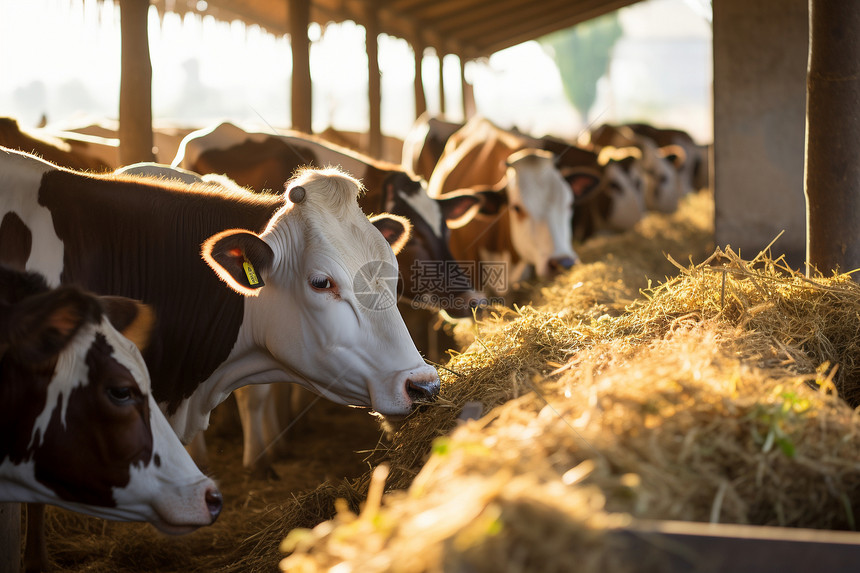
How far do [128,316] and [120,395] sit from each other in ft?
1.10

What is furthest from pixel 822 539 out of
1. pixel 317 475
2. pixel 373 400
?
pixel 317 475

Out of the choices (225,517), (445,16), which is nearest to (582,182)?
(445,16)

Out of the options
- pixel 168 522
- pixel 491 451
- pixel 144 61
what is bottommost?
pixel 168 522

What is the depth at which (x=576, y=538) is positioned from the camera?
1.25 metres

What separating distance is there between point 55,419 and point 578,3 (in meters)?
12.8

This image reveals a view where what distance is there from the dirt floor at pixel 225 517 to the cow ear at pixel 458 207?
1665mm

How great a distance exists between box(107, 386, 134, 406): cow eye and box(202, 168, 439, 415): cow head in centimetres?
73

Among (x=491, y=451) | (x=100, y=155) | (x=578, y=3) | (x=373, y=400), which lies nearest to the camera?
(x=491, y=451)

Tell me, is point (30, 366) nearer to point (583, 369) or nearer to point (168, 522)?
point (168, 522)

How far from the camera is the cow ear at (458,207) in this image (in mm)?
5659

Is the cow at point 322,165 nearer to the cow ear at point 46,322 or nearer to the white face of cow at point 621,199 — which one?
the cow ear at point 46,322

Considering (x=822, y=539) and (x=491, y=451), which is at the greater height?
(x=491, y=451)
